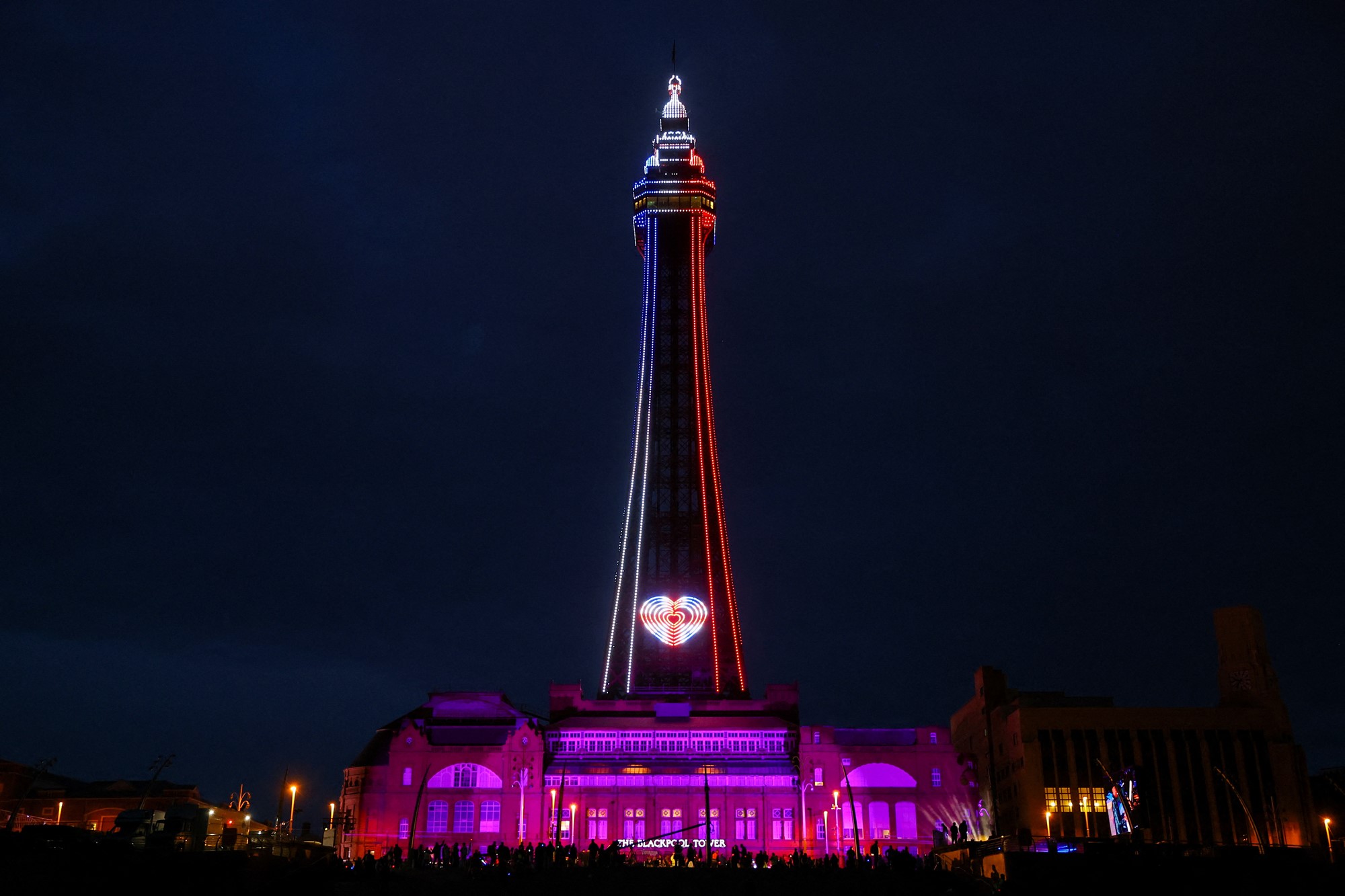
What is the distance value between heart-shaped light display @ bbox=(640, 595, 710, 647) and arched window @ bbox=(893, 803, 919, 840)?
1043 inches

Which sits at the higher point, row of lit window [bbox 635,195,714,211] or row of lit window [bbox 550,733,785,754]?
row of lit window [bbox 635,195,714,211]

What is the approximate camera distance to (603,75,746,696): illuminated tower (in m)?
111

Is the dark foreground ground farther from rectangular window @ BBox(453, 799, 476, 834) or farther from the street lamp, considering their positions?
the street lamp

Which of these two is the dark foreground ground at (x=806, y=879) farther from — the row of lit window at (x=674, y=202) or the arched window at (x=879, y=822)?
the row of lit window at (x=674, y=202)

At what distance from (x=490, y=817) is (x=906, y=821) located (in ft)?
99.9

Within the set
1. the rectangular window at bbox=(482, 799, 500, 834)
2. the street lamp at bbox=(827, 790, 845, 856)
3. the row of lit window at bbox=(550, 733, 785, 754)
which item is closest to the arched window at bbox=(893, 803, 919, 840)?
the street lamp at bbox=(827, 790, 845, 856)

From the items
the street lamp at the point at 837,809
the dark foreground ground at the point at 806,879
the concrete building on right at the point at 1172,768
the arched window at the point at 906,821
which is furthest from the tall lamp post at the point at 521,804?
the concrete building on right at the point at 1172,768

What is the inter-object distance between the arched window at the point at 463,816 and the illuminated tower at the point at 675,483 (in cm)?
1859

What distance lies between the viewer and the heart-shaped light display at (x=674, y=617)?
4392 inches

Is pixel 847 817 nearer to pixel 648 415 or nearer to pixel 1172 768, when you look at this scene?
pixel 1172 768

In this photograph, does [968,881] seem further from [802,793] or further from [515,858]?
[802,793]

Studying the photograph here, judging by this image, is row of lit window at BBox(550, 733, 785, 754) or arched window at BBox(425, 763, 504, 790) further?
row of lit window at BBox(550, 733, 785, 754)

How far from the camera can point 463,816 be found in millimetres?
92000

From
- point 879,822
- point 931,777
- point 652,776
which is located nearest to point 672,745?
point 652,776
